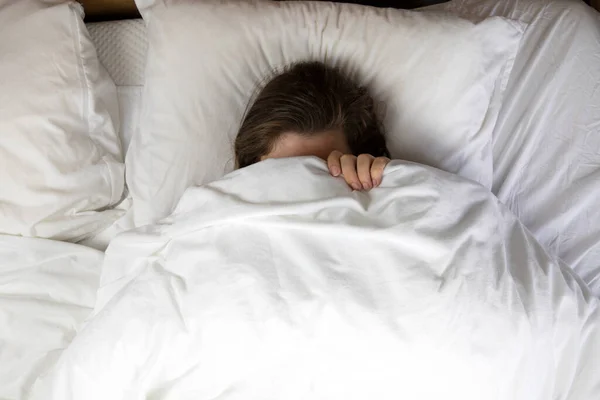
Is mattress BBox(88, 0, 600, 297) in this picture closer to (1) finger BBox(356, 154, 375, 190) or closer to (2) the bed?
(2) the bed

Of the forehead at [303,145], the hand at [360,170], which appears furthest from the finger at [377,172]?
the forehead at [303,145]

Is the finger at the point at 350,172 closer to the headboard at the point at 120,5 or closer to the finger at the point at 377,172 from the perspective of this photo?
the finger at the point at 377,172

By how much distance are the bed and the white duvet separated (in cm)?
16

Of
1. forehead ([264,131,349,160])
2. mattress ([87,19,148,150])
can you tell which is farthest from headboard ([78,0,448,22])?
forehead ([264,131,349,160])

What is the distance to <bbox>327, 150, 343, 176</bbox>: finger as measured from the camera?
2.92 feet

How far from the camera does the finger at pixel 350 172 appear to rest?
0.88 m

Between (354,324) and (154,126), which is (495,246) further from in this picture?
(154,126)

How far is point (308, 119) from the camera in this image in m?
0.98

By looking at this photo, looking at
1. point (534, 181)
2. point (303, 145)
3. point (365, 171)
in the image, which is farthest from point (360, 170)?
point (534, 181)

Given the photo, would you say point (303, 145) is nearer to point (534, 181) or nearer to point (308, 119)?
point (308, 119)

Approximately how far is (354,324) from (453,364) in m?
0.13

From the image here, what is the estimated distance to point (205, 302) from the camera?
76cm

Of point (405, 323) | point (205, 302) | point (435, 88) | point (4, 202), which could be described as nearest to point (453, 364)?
point (405, 323)

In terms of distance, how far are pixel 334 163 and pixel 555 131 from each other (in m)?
0.47
